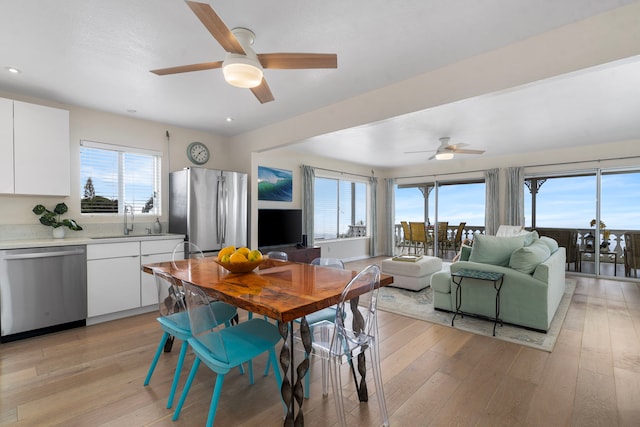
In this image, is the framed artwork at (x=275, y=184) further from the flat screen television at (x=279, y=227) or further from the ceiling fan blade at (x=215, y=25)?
the ceiling fan blade at (x=215, y=25)

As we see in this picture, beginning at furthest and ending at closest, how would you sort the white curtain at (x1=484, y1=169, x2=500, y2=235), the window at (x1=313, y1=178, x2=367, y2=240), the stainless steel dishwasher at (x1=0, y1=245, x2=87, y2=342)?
1. the window at (x1=313, y1=178, x2=367, y2=240)
2. the white curtain at (x1=484, y1=169, x2=500, y2=235)
3. the stainless steel dishwasher at (x1=0, y1=245, x2=87, y2=342)

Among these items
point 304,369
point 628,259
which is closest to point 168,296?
point 304,369

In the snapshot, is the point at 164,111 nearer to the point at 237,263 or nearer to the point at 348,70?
the point at 348,70

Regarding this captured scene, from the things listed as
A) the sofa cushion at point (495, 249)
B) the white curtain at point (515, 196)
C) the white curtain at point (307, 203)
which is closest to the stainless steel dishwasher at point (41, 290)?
the white curtain at point (307, 203)

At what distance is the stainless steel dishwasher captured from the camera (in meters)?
2.83

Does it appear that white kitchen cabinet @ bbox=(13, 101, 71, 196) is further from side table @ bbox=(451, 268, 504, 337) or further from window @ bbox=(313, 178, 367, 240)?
side table @ bbox=(451, 268, 504, 337)

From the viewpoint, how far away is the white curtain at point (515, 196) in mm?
6438

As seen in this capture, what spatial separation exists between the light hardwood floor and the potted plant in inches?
47.0

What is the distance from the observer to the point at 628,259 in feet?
18.1

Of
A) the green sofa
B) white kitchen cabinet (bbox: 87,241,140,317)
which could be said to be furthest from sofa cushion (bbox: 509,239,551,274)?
white kitchen cabinet (bbox: 87,241,140,317)

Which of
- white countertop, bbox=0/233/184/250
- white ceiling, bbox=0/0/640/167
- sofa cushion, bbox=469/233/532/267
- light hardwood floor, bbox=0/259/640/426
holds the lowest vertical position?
light hardwood floor, bbox=0/259/640/426

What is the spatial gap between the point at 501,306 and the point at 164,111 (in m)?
4.73

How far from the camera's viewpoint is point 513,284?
3.18 metres

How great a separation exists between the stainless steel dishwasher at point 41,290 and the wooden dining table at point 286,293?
160 cm
